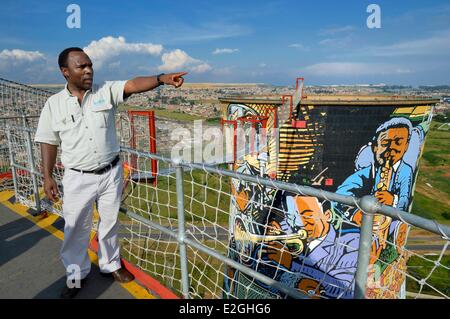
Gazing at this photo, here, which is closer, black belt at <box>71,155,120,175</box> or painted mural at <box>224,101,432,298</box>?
black belt at <box>71,155,120,175</box>

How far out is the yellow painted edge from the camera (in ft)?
9.29

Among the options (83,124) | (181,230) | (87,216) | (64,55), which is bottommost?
(181,230)

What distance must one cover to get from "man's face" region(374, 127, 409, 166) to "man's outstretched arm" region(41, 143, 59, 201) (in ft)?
24.3

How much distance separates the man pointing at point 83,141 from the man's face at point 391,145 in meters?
6.89

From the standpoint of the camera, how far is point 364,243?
1629mm

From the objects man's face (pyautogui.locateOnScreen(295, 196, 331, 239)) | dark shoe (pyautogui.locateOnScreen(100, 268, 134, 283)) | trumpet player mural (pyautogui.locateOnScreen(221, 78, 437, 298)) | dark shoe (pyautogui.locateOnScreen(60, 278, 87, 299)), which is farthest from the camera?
man's face (pyautogui.locateOnScreen(295, 196, 331, 239))

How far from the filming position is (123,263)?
126 inches

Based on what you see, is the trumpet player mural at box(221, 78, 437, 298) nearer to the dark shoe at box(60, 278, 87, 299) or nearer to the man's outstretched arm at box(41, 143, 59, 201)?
the dark shoe at box(60, 278, 87, 299)

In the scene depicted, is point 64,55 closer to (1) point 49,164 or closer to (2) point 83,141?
(2) point 83,141

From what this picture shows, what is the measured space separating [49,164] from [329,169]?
696 centimetres

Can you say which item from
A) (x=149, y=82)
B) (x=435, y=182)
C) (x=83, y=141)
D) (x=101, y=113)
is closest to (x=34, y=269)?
(x=83, y=141)

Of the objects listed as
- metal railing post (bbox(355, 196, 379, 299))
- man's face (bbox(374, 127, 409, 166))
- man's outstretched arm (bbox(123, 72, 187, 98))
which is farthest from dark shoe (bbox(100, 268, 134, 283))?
man's face (bbox(374, 127, 409, 166))

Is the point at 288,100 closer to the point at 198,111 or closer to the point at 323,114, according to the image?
the point at 323,114
